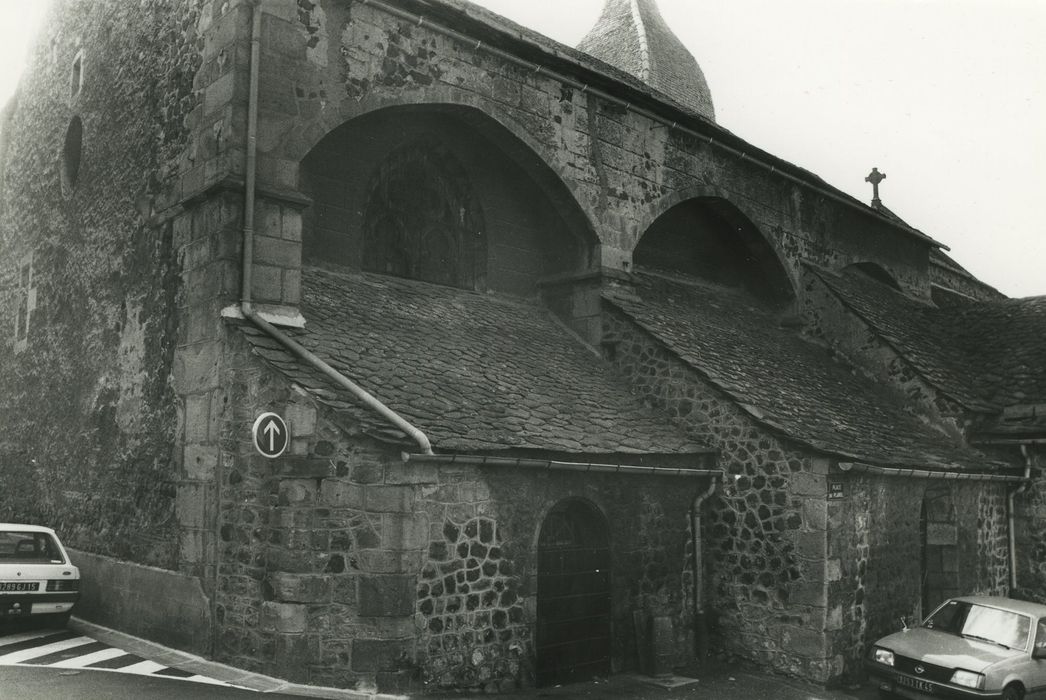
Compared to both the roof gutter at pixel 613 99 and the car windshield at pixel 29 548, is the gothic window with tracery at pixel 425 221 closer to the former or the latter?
the roof gutter at pixel 613 99

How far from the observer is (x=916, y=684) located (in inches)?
369

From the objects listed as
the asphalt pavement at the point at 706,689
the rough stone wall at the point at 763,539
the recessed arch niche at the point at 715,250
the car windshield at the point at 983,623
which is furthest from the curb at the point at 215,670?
the recessed arch niche at the point at 715,250

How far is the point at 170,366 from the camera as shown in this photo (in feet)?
33.7

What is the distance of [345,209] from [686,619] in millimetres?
6677

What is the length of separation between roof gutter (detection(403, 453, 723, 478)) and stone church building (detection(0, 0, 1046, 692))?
0.17 feet

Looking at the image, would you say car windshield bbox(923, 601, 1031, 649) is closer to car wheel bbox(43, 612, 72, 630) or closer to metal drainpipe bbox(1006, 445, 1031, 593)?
metal drainpipe bbox(1006, 445, 1031, 593)

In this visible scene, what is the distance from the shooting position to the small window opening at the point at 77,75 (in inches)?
539

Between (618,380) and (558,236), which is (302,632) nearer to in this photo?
(618,380)

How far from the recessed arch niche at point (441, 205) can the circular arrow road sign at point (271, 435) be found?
301 cm

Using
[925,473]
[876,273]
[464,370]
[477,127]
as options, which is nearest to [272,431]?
[464,370]

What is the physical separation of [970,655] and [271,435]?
7.43 m

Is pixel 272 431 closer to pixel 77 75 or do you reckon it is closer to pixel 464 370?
pixel 464 370

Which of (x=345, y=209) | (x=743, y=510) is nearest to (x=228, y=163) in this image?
(x=345, y=209)

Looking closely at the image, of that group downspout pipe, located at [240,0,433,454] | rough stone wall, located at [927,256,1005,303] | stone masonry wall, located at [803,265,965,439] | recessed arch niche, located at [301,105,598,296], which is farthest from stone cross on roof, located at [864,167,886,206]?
downspout pipe, located at [240,0,433,454]
